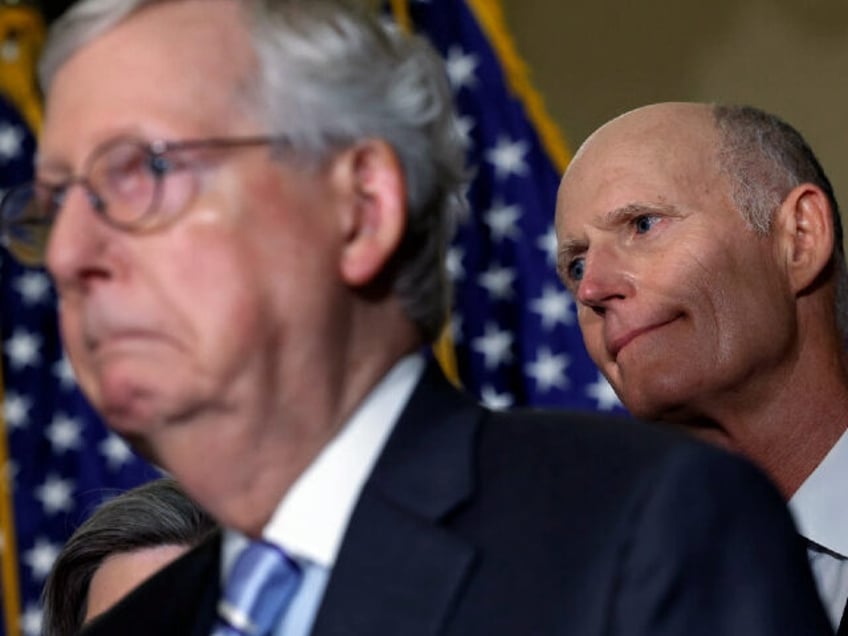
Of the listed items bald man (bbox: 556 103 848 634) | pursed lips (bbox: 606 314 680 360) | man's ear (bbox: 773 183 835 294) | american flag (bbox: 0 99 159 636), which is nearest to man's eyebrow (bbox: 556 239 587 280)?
bald man (bbox: 556 103 848 634)

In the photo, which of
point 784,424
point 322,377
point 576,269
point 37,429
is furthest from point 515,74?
point 322,377

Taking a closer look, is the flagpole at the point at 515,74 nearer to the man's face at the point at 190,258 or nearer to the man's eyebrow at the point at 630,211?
the man's eyebrow at the point at 630,211

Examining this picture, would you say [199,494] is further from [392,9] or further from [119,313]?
[392,9]

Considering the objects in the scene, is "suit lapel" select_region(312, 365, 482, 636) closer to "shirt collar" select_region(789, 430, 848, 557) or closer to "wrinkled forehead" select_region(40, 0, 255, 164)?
"wrinkled forehead" select_region(40, 0, 255, 164)

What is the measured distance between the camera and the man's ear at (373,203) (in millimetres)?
1520

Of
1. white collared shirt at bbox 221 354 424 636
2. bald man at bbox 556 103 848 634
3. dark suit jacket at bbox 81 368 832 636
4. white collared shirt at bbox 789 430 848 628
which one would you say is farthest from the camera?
bald man at bbox 556 103 848 634

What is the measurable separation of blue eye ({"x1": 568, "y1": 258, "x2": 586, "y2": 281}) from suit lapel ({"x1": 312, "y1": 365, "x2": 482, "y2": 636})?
0.97 meters

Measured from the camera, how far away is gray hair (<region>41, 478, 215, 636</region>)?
7.72 feet

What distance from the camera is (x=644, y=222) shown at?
2.40m

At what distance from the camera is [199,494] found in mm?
1509

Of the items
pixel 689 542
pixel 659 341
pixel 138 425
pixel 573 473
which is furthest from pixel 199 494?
pixel 659 341

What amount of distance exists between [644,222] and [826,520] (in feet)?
1.56

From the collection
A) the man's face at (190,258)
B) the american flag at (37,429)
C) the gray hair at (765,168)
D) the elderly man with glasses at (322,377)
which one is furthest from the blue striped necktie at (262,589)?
the american flag at (37,429)

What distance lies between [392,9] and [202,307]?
2.85 m
